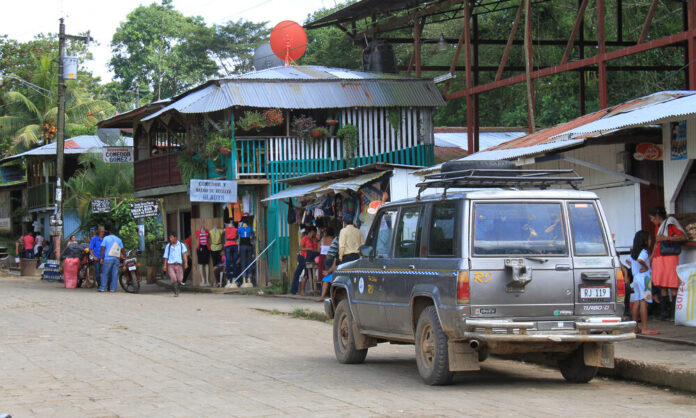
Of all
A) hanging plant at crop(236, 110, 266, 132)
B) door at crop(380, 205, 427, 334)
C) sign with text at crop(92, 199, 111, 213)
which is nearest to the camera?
door at crop(380, 205, 427, 334)

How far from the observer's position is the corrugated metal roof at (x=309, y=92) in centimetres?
2480

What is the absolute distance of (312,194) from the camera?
67.6 feet

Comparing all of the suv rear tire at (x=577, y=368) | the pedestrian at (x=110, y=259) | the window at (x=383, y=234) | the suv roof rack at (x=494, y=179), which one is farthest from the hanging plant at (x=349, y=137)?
the suv rear tire at (x=577, y=368)

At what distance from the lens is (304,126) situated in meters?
25.3

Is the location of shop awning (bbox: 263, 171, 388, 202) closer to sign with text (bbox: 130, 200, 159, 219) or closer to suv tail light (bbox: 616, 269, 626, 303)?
sign with text (bbox: 130, 200, 159, 219)

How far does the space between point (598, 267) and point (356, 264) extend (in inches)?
123

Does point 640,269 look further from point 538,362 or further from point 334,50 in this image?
point 334,50

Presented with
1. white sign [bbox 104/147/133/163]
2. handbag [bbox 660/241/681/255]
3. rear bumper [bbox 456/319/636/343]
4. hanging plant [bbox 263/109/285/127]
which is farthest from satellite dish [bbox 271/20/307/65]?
rear bumper [bbox 456/319/636/343]

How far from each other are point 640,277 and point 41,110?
132ft

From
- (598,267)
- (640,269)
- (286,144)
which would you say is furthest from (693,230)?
(286,144)

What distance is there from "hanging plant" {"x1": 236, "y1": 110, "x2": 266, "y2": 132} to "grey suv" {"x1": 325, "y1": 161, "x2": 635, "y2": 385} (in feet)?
52.3

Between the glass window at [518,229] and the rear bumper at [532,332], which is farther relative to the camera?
the glass window at [518,229]

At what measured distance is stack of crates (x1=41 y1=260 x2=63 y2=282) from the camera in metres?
30.6

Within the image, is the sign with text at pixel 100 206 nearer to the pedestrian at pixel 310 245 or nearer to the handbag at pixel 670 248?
the pedestrian at pixel 310 245
